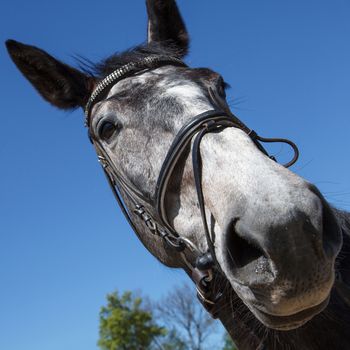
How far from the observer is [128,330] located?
40656 millimetres

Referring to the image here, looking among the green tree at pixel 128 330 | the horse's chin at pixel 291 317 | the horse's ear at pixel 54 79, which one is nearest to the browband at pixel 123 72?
the horse's ear at pixel 54 79

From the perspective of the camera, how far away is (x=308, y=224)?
8.84 ft

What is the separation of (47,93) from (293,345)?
3395 mm

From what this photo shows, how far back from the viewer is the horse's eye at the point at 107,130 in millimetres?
4277

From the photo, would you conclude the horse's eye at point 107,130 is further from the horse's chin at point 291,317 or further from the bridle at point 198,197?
the horse's chin at point 291,317

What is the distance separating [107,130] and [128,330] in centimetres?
3865

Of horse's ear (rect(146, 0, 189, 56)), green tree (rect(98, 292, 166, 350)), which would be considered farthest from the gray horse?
green tree (rect(98, 292, 166, 350))

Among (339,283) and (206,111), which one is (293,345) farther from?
(206,111)

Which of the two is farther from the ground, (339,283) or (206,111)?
(206,111)

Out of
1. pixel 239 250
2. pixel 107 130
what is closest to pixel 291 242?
pixel 239 250

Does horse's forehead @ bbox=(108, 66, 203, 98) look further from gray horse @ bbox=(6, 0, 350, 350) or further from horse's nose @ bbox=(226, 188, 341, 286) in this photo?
horse's nose @ bbox=(226, 188, 341, 286)

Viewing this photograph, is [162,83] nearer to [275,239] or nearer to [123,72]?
[123,72]

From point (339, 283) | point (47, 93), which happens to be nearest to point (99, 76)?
point (47, 93)

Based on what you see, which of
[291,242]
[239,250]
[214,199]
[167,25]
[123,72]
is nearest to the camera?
[291,242]
